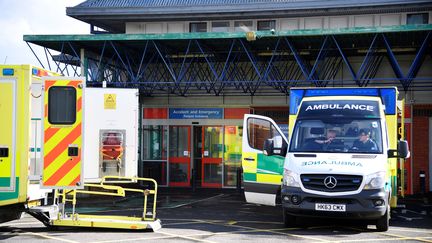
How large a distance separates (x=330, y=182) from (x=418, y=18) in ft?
41.0

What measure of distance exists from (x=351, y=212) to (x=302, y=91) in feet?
11.1

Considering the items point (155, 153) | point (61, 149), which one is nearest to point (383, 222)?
point (61, 149)

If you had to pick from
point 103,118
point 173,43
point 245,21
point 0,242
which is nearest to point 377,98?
point 103,118

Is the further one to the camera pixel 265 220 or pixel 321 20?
pixel 321 20

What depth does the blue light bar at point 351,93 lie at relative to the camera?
504 inches

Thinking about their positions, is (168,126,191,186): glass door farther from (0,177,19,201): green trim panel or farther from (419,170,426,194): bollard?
(0,177,19,201): green trim panel

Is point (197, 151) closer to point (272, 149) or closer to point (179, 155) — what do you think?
point (179, 155)

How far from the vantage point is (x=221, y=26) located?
23.3m

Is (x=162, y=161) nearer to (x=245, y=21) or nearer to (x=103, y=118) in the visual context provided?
(x=245, y=21)

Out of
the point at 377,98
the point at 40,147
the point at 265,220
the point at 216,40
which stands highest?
the point at 216,40

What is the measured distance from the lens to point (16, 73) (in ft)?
33.4

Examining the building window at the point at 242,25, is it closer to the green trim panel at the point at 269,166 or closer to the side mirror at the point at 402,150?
the green trim panel at the point at 269,166

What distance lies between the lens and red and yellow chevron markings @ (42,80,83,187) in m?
10.2

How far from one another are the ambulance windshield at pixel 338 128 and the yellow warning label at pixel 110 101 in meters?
4.63
